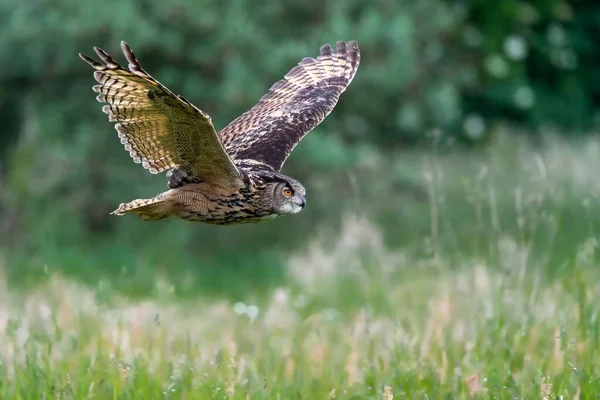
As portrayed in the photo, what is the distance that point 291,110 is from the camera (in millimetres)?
7230

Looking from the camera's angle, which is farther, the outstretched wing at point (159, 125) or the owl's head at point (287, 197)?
the owl's head at point (287, 197)

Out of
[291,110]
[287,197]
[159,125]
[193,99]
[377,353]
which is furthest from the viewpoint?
[193,99]

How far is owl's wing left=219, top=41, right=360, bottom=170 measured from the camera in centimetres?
675

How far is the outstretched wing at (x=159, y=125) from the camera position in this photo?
5340 millimetres

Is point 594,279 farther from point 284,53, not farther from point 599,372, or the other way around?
point 284,53

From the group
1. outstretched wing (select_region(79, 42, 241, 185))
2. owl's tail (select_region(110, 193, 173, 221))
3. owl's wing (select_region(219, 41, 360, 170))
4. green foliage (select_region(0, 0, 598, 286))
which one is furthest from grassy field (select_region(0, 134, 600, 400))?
green foliage (select_region(0, 0, 598, 286))

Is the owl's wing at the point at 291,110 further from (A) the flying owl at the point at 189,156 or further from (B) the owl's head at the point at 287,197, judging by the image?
(B) the owl's head at the point at 287,197

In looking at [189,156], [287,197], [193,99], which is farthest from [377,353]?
[193,99]

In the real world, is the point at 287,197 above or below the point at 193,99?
below

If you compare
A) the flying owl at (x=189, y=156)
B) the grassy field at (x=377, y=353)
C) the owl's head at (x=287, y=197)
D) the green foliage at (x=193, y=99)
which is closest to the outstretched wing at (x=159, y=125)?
the flying owl at (x=189, y=156)

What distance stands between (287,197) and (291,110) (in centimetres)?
149

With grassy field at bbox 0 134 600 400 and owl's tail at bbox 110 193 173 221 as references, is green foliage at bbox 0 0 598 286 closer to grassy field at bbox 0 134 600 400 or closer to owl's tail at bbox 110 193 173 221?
owl's tail at bbox 110 193 173 221

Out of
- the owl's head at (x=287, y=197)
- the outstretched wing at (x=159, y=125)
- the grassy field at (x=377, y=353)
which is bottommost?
the grassy field at (x=377, y=353)

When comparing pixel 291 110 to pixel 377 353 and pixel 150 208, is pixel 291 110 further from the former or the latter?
pixel 377 353
